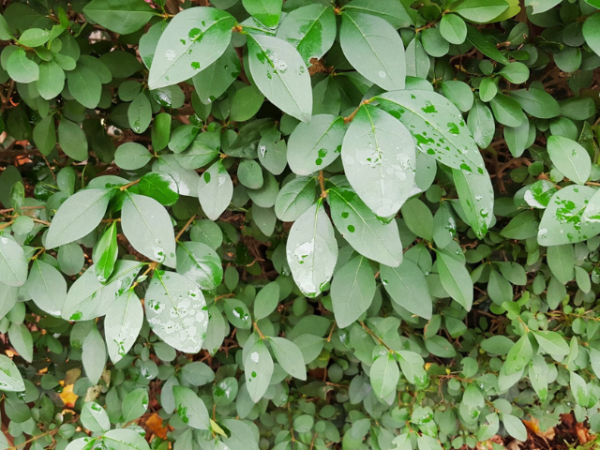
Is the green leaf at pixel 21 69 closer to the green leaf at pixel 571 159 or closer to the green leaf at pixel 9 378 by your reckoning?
the green leaf at pixel 9 378

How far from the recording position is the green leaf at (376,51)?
56 cm

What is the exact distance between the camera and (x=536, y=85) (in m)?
0.88

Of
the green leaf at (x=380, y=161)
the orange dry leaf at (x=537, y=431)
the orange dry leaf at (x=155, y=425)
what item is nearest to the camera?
the green leaf at (x=380, y=161)

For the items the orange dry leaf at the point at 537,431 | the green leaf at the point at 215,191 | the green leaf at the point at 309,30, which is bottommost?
the orange dry leaf at the point at 537,431

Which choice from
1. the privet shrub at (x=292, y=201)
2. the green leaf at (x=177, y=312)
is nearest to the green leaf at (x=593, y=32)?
the privet shrub at (x=292, y=201)

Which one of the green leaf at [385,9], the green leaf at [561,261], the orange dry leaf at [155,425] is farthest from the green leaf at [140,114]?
the orange dry leaf at [155,425]

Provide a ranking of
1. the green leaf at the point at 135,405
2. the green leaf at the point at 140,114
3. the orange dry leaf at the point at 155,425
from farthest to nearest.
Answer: the orange dry leaf at the point at 155,425 → the green leaf at the point at 135,405 → the green leaf at the point at 140,114

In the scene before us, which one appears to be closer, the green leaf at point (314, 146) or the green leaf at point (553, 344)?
the green leaf at point (314, 146)

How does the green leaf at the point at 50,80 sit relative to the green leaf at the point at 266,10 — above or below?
below

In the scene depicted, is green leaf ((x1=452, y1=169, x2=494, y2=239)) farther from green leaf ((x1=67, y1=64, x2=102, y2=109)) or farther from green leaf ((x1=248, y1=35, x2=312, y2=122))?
green leaf ((x1=67, y1=64, x2=102, y2=109))

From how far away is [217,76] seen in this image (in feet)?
2.11

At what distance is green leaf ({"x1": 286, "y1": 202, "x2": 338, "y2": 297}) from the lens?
0.60m

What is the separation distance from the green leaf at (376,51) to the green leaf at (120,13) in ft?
1.16

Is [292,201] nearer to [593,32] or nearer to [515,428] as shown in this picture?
[593,32]
